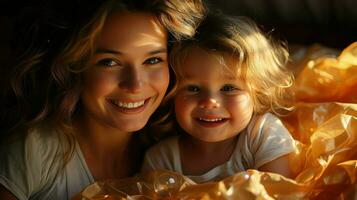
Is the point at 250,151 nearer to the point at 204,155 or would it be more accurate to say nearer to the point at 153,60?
the point at 204,155

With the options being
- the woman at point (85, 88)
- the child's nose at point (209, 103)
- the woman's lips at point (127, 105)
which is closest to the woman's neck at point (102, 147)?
the woman at point (85, 88)

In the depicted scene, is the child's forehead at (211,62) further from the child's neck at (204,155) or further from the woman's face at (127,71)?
the child's neck at (204,155)

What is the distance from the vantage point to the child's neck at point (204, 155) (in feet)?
4.30

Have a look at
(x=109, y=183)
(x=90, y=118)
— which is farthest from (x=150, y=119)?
(x=109, y=183)

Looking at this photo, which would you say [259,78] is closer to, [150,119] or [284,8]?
[150,119]

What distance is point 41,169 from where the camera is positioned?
4.00ft

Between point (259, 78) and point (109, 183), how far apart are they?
378 mm

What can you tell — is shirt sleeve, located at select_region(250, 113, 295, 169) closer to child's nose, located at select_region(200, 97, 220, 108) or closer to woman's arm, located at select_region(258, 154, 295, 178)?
woman's arm, located at select_region(258, 154, 295, 178)

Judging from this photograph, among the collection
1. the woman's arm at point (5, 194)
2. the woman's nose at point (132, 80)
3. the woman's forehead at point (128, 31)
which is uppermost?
the woman's forehead at point (128, 31)

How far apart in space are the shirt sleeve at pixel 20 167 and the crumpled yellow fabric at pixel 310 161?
13 cm

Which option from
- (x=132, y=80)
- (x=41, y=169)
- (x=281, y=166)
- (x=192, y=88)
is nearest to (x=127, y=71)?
(x=132, y=80)

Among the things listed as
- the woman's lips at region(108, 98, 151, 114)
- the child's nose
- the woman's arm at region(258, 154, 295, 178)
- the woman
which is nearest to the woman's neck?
the woman

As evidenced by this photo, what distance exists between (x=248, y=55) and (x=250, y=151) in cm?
21

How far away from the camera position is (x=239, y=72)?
123 centimetres
